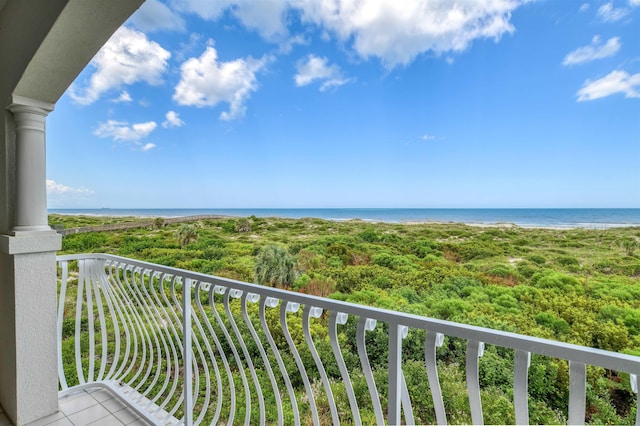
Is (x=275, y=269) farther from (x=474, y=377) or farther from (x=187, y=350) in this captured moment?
(x=474, y=377)

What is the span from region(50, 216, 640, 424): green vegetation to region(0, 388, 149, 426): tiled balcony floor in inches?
106

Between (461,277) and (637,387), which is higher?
(637,387)

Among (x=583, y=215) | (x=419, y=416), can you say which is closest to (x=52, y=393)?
(x=419, y=416)

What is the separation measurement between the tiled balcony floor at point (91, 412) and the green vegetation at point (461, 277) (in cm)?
268

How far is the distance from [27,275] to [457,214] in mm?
16376

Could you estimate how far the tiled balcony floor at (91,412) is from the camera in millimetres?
1672

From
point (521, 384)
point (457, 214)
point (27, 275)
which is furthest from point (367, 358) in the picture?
point (457, 214)

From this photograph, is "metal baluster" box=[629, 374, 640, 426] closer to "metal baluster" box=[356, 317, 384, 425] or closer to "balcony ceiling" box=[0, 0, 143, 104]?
"metal baluster" box=[356, 317, 384, 425]

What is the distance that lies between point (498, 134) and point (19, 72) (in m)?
12.5

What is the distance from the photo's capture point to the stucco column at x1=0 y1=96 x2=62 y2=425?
156 cm

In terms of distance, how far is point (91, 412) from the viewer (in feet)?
5.83

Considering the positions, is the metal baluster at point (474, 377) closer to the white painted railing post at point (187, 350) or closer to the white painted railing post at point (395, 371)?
the white painted railing post at point (395, 371)

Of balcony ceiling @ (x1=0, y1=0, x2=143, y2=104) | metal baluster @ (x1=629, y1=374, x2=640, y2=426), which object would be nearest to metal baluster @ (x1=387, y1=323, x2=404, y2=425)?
metal baluster @ (x1=629, y1=374, x2=640, y2=426)

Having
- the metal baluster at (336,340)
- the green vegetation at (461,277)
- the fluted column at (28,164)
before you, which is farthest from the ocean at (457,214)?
the metal baluster at (336,340)
